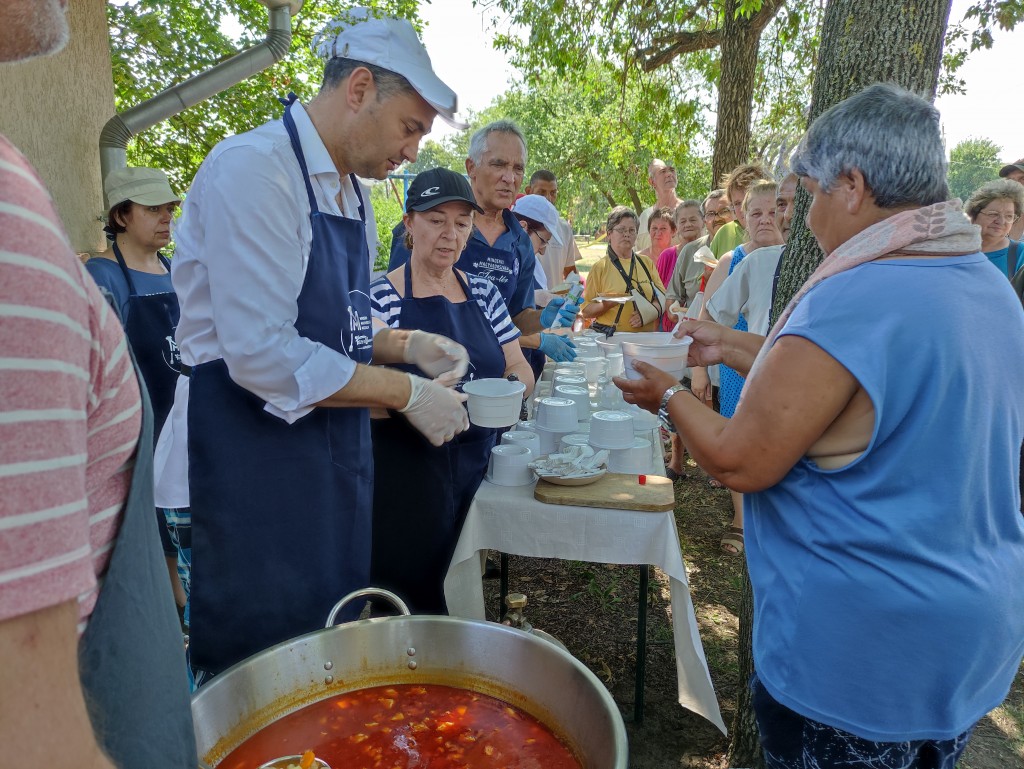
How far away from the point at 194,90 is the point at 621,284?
13.2ft

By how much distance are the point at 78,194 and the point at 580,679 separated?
17.2 ft

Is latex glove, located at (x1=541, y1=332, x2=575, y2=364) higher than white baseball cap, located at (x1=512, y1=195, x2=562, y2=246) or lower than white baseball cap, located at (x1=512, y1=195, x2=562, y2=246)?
lower

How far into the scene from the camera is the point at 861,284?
1.19m

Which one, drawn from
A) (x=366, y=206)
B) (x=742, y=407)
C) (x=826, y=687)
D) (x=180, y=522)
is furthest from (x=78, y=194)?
(x=826, y=687)

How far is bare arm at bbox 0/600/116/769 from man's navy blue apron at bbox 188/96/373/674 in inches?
47.9

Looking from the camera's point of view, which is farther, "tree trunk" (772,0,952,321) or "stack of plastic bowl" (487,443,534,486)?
"stack of plastic bowl" (487,443,534,486)

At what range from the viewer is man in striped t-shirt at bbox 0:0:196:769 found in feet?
1.36

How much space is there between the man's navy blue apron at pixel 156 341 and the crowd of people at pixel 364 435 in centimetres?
95

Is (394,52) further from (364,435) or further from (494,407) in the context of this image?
(494,407)

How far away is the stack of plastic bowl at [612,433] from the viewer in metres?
2.61

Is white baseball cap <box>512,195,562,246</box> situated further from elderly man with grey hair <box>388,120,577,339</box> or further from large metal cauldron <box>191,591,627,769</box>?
large metal cauldron <box>191,591,627,769</box>

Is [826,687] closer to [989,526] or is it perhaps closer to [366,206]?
[989,526]

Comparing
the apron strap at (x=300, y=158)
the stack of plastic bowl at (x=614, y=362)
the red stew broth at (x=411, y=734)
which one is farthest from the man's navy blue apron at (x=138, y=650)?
the stack of plastic bowl at (x=614, y=362)

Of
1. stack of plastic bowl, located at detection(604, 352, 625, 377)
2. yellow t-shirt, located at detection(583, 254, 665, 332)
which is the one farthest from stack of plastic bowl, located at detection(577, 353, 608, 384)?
yellow t-shirt, located at detection(583, 254, 665, 332)
